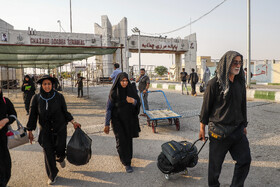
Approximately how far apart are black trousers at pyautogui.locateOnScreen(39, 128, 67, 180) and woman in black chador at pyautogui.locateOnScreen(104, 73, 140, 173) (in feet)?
2.39

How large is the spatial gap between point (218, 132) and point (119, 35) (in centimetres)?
2634

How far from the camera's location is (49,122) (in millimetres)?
3041

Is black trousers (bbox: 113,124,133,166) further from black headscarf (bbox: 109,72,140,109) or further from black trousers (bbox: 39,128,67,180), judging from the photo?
black trousers (bbox: 39,128,67,180)

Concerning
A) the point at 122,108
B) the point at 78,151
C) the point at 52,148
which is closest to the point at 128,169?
the point at 78,151

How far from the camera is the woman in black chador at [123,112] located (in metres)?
3.36

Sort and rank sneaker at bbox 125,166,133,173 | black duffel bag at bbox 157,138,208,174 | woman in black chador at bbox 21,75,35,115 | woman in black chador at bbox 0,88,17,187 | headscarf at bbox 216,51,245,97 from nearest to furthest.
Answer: headscarf at bbox 216,51,245,97 < woman in black chador at bbox 0,88,17,187 < black duffel bag at bbox 157,138,208,174 < sneaker at bbox 125,166,133,173 < woman in black chador at bbox 21,75,35,115

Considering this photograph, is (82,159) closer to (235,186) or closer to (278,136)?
(235,186)

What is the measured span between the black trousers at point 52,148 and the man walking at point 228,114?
79.0 inches

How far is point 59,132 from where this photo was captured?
308cm

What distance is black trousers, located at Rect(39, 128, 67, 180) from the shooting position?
2.99 metres

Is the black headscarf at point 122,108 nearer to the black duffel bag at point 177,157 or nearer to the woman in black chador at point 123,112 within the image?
the woman in black chador at point 123,112

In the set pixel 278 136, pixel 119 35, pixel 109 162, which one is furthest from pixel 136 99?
pixel 119 35

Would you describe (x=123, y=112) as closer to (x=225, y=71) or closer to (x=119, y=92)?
(x=119, y=92)

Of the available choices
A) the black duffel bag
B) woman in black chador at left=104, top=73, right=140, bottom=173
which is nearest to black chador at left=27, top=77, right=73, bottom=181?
woman in black chador at left=104, top=73, right=140, bottom=173
